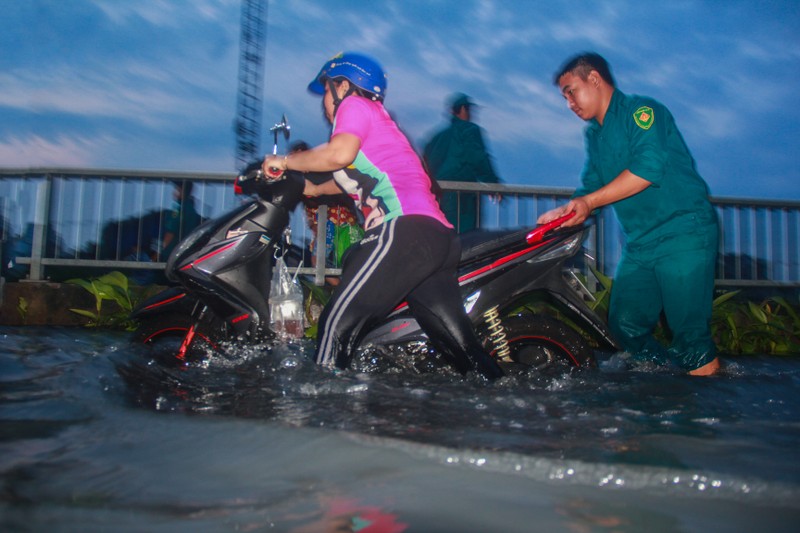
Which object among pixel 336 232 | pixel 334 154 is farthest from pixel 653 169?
pixel 336 232

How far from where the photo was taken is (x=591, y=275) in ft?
23.8

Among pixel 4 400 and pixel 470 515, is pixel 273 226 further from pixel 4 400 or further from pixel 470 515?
pixel 470 515

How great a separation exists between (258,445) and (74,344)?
3.37 meters

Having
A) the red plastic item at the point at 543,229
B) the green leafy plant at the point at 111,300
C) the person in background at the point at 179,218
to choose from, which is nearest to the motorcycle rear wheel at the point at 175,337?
the red plastic item at the point at 543,229

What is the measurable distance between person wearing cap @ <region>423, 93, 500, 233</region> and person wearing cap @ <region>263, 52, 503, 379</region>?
445cm

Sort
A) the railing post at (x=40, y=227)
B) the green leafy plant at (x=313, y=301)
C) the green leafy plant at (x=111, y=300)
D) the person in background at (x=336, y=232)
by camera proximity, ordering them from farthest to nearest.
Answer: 1. the railing post at (x=40, y=227)
2. the person in background at (x=336, y=232)
3. the green leafy plant at (x=111, y=300)
4. the green leafy plant at (x=313, y=301)

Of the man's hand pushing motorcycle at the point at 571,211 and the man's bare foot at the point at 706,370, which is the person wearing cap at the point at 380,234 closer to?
the man's hand pushing motorcycle at the point at 571,211

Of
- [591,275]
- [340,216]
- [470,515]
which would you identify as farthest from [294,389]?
[591,275]

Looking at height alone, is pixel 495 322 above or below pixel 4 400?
above

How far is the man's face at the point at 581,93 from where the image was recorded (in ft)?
12.6

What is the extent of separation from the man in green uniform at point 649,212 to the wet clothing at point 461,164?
355 centimetres

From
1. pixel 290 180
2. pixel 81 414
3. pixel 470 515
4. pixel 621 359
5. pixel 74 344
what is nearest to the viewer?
pixel 470 515

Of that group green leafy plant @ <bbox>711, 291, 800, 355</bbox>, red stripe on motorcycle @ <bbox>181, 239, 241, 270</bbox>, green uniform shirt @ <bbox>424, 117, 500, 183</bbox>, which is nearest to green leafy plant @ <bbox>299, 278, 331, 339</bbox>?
green uniform shirt @ <bbox>424, 117, 500, 183</bbox>

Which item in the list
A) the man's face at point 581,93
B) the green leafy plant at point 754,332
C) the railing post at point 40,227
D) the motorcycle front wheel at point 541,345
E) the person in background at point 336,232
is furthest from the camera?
the railing post at point 40,227
